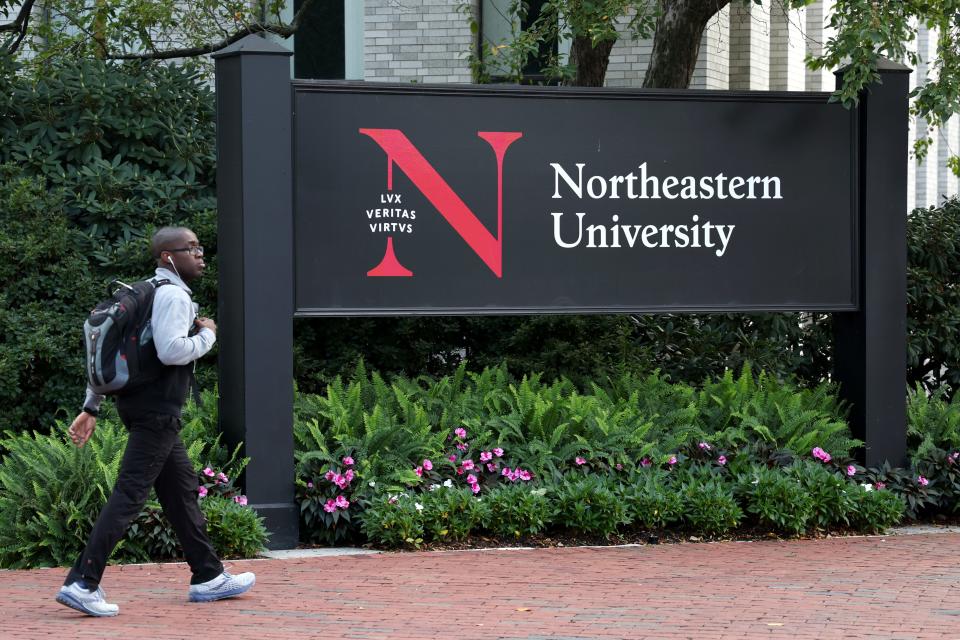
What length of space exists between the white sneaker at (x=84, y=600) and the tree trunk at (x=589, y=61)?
7169 mm

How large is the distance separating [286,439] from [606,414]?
2.04 meters

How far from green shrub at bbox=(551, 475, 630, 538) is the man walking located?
2218 millimetres

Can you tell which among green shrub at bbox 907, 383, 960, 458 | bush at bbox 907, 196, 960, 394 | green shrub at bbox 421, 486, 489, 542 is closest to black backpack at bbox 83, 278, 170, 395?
green shrub at bbox 421, 486, 489, 542

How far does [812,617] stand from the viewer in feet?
19.5

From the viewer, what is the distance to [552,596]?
6414 mm

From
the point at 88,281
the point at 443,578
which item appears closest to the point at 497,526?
the point at 443,578

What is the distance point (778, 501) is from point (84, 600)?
4165 mm

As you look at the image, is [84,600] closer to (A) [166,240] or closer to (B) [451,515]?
(A) [166,240]

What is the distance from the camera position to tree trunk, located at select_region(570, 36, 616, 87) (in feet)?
38.4

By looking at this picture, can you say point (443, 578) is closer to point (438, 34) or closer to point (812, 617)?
point (812, 617)

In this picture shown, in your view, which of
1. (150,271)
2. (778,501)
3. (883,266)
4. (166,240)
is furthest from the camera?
(150,271)

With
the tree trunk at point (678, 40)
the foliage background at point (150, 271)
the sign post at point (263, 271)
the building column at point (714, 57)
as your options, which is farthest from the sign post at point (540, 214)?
the building column at point (714, 57)

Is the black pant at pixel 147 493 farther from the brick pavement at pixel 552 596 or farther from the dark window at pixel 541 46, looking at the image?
the dark window at pixel 541 46

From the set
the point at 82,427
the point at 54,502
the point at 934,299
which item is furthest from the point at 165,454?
the point at 934,299
